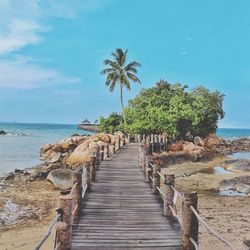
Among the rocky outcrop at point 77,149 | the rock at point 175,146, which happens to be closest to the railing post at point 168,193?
the rocky outcrop at point 77,149

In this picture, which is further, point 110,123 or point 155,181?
point 110,123

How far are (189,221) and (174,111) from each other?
1610 inches

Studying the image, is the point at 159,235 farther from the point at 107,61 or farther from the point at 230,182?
the point at 107,61

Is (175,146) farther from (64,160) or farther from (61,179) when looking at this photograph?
(61,179)

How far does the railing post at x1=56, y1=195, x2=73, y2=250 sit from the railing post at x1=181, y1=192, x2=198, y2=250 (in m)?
2.67

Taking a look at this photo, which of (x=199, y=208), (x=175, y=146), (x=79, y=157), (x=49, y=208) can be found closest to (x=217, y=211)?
(x=199, y=208)

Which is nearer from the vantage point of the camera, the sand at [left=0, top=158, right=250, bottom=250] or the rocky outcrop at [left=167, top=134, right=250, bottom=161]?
the sand at [left=0, top=158, right=250, bottom=250]

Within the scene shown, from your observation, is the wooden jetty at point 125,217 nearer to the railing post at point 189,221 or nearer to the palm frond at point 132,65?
the railing post at point 189,221

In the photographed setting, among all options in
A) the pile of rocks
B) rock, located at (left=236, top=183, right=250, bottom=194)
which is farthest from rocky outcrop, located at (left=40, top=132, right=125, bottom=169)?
rock, located at (left=236, top=183, right=250, bottom=194)

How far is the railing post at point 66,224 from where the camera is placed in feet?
29.0

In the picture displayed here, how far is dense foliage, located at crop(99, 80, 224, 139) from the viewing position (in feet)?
162

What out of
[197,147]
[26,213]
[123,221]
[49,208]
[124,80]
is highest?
[124,80]

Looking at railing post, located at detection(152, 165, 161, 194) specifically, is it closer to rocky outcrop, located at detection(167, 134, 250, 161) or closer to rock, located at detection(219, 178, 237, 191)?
rock, located at detection(219, 178, 237, 191)

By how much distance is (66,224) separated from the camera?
8.77 m
